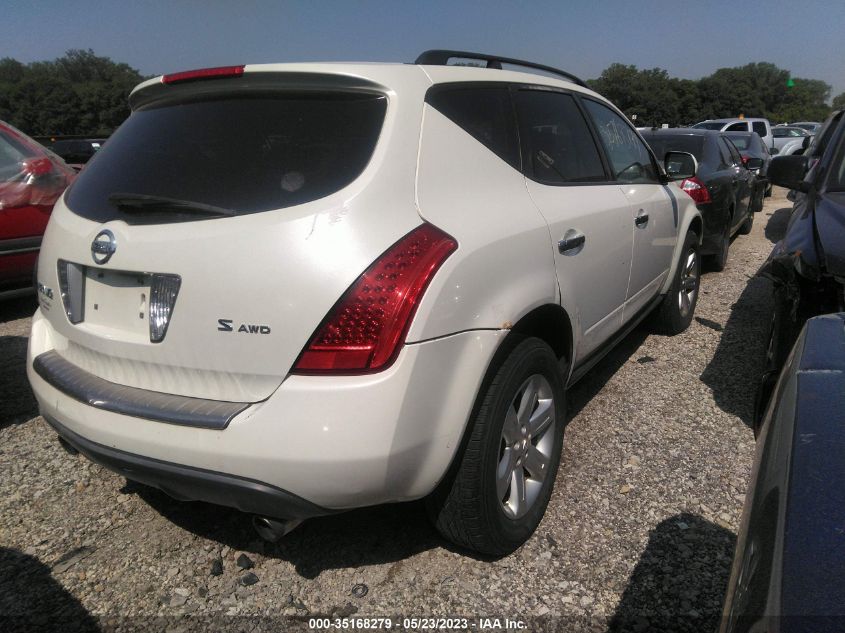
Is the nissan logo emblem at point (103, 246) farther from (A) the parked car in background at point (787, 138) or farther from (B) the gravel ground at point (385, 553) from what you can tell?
(A) the parked car in background at point (787, 138)

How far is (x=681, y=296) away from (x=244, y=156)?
3713mm

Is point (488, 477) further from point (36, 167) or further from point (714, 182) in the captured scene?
point (714, 182)

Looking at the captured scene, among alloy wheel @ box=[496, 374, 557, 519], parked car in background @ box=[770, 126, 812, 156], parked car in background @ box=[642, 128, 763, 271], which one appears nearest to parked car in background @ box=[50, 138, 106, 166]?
parked car in background @ box=[642, 128, 763, 271]

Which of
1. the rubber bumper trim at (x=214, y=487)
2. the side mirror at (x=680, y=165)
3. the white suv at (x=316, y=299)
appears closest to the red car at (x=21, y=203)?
the white suv at (x=316, y=299)

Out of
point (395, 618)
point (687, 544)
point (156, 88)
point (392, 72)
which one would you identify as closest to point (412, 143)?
point (392, 72)

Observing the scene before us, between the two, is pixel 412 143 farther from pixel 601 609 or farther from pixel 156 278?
pixel 601 609

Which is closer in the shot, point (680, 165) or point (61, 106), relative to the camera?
point (680, 165)

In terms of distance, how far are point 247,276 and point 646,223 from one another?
2498 millimetres

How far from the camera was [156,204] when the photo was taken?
6.61 ft

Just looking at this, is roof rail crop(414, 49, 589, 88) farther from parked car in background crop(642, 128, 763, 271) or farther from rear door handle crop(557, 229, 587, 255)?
parked car in background crop(642, 128, 763, 271)

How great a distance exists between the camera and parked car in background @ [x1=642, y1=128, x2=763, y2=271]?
6156mm

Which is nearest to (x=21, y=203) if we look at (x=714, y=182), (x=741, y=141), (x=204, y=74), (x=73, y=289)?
(x=73, y=289)

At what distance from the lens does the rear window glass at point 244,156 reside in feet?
6.28

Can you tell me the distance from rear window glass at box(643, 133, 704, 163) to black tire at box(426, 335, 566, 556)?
5.38 m
